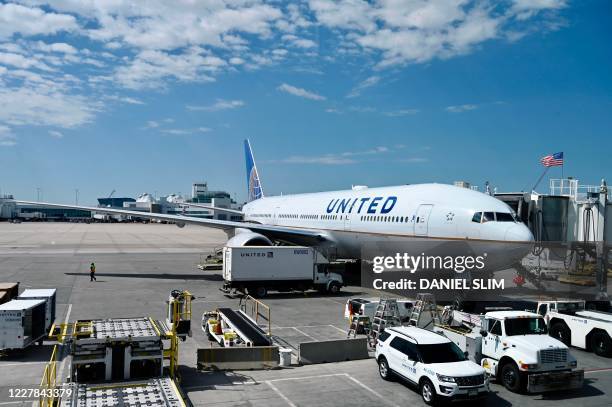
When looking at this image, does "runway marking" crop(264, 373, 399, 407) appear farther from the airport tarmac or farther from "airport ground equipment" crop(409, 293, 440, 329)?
"airport ground equipment" crop(409, 293, 440, 329)

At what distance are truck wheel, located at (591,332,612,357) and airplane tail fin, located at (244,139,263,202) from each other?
46228 mm

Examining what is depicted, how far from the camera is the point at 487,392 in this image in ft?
40.2

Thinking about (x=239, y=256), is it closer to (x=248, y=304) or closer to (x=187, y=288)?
(x=248, y=304)

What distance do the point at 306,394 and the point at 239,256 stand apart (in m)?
14.1

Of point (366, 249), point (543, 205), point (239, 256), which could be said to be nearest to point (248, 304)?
point (239, 256)

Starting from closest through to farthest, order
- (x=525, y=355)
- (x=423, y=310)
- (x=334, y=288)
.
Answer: (x=525, y=355) < (x=423, y=310) < (x=334, y=288)

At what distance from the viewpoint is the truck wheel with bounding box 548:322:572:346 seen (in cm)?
1834

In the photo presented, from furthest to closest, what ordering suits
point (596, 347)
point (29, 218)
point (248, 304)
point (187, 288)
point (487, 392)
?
point (29, 218) < point (187, 288) < point (248, 304) < point (596, 347) < point (487, 392)

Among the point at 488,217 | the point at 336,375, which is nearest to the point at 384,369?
the point at 336,375

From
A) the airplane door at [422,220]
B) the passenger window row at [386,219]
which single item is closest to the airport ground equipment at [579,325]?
the airplane door at [422,220]

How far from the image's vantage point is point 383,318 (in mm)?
18328

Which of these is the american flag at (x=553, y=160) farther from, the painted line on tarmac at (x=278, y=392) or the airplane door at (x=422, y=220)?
the painted line on tarmac at (x=278, y=392)

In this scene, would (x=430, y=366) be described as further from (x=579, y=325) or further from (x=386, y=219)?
(x=386, y=219)

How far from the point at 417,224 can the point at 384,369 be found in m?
11.6
